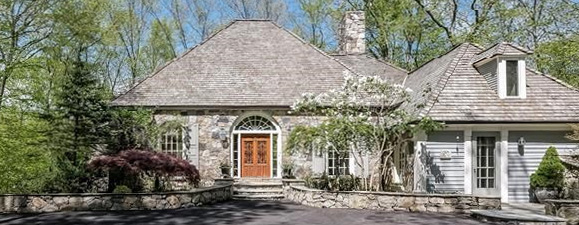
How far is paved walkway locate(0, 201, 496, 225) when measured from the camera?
10344 millimetres

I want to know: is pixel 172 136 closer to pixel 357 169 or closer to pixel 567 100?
pixel 357 169

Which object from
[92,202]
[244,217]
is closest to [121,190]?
[92,202]

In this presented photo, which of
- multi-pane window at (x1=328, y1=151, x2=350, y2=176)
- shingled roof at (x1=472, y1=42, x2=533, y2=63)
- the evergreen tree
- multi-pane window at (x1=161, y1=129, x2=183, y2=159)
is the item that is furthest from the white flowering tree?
the evergreen tree

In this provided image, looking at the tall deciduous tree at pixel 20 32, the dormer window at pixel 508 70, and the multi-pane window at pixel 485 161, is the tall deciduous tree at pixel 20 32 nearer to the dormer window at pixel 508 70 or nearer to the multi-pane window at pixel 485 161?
the multi-pane window at pixel 485 161

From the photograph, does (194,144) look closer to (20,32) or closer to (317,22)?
(20,32)

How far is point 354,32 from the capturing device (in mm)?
22125

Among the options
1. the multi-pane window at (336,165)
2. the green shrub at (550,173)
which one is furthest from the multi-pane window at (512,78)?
the multi-pane window at (336,165)

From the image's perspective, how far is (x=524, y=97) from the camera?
1448cm

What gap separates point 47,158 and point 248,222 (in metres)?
6.61

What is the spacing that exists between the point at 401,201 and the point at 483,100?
165 inches

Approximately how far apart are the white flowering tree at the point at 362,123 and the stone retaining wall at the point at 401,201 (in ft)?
3.08

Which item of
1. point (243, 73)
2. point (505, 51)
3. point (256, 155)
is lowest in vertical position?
point (256, 155)

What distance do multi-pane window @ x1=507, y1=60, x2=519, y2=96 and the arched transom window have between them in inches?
290

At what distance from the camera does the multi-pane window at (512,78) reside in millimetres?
14555
